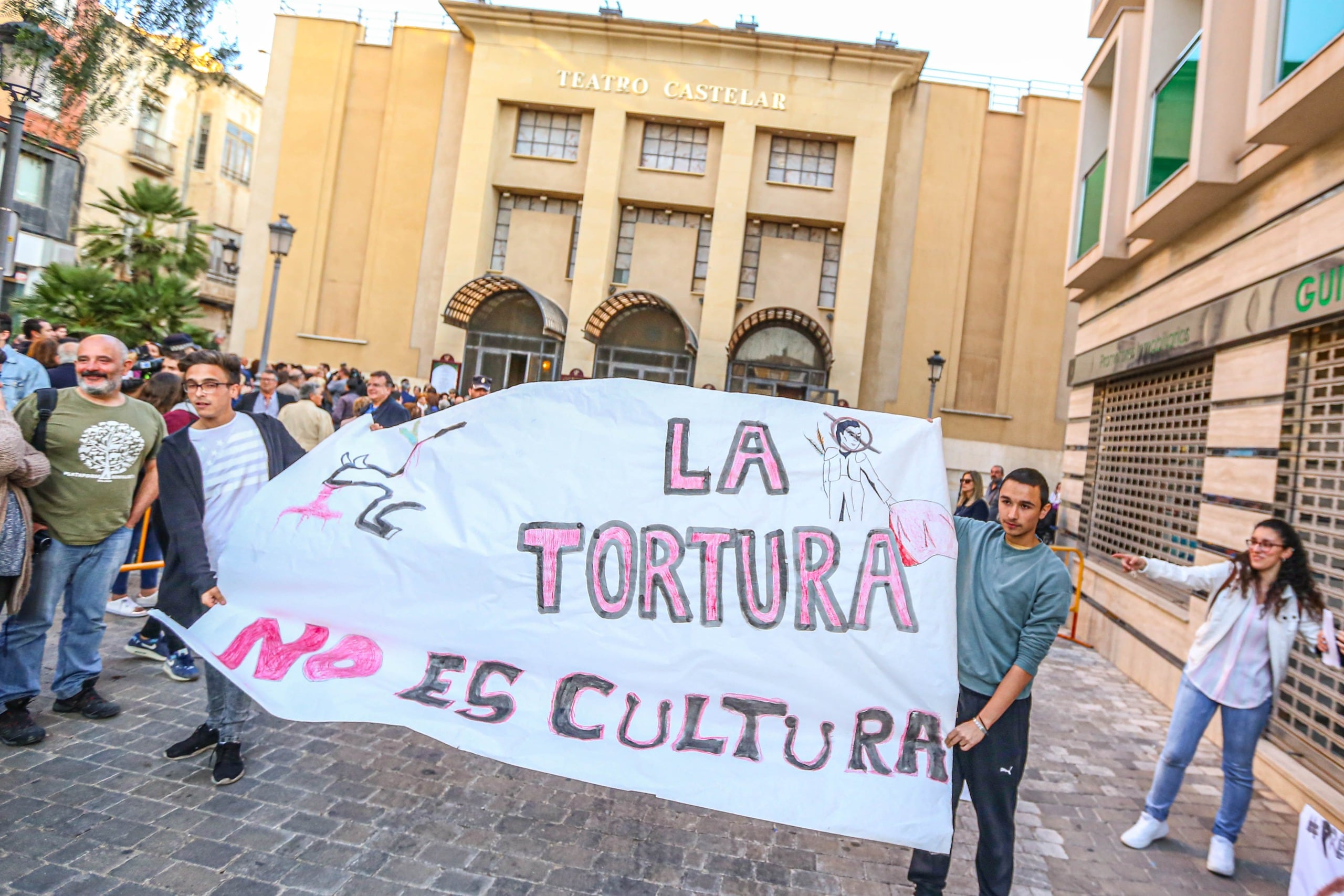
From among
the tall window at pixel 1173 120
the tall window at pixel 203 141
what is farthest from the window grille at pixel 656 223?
the tall window at pixel 203 141

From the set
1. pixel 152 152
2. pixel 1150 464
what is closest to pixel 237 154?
pixel 152 152

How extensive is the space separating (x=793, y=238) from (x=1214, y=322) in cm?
1758

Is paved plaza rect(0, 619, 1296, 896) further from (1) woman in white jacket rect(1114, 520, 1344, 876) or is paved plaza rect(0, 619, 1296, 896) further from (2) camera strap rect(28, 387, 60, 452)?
(2) camera strap rect(28, 387, 60, 452)

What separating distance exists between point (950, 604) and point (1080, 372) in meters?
9.33

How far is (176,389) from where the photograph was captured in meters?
7.30

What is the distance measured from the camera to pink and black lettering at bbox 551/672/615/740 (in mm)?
3488

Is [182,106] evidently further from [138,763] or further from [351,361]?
[138,763]

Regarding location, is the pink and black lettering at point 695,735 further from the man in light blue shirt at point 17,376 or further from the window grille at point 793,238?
the window grille at point 793,238

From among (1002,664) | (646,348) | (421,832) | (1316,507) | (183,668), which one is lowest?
(421,832)

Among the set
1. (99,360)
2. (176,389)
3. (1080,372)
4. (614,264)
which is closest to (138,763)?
(99,360)

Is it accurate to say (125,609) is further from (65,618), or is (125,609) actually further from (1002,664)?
(1002,664)

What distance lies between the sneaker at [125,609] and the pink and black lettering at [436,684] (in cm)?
463

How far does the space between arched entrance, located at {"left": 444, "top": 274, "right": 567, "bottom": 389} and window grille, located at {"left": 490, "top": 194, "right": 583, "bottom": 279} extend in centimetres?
131

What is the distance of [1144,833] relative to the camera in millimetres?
4676
